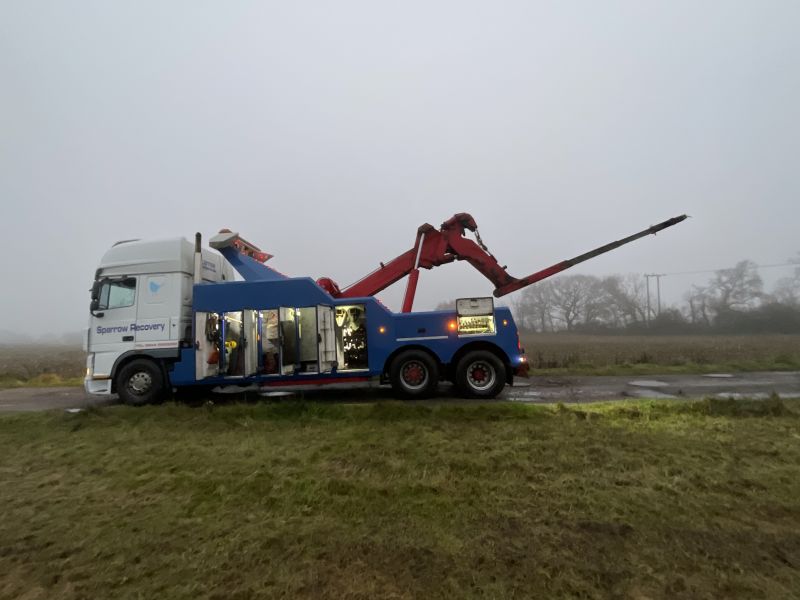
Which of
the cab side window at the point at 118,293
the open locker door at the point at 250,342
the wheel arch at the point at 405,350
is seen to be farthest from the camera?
the cab side window at the point at 118,293

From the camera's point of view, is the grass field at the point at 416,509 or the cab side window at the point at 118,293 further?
the cab side window at the point at 118,293

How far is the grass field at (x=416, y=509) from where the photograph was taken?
260cm

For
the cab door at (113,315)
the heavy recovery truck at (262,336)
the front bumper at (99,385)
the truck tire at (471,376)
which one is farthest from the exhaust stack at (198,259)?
the truck tire at (471,376)

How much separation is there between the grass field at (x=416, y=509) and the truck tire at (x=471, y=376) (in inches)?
103

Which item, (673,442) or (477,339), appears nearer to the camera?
(673,442)

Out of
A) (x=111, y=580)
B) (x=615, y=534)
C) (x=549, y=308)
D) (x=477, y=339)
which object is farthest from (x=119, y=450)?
(x=549, y=308)

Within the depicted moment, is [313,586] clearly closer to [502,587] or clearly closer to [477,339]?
[502,587]

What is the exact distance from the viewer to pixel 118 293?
9.16 meters

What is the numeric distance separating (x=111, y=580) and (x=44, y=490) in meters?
2.32

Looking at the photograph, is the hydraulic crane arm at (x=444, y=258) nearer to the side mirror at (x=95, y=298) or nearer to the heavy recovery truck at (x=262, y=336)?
the heavy recovery truck at (x=262, y=336)

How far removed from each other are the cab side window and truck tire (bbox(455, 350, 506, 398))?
276 inches

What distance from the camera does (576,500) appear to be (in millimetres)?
3658

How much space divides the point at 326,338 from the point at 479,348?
316 cm

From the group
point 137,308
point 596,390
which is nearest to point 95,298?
point 137,308
